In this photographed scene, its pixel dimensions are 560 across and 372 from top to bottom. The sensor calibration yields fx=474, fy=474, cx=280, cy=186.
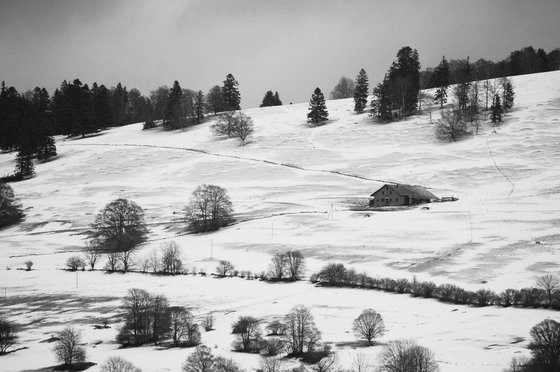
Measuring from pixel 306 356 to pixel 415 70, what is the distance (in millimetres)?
126289

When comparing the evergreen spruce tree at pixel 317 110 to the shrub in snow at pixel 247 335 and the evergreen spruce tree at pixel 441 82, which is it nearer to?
the evergreen spruce tree at pixel 441 82

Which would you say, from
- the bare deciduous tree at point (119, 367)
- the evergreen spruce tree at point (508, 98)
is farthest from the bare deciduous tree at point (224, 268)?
the evergreen spruce tree at point (508, 98)

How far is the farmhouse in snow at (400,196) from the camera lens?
241 ft

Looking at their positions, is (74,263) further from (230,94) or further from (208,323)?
(230,94)

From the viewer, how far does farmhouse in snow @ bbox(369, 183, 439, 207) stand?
73500mm

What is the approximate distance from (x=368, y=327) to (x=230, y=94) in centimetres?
13067

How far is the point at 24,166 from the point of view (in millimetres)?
107312

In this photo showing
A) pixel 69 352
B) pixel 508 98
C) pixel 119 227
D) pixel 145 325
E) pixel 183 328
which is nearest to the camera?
pixel 69 352

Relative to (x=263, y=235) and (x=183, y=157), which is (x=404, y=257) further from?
(x=183, y=157)

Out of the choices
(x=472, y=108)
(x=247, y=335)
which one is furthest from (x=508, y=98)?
(x=247, y=335)

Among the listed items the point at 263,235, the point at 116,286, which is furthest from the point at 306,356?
the point at 263,235

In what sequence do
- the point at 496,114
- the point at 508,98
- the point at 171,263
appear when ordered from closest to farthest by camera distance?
the point at 171,263 < the point at 496,114 < the point at 508,98

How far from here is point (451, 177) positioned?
3295 inches

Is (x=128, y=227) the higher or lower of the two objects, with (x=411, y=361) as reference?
lower
